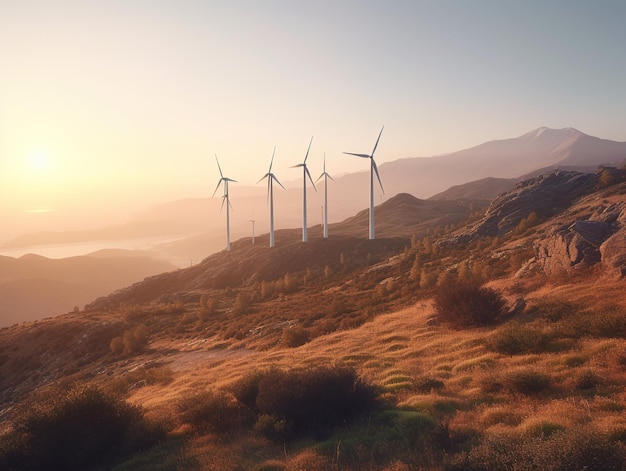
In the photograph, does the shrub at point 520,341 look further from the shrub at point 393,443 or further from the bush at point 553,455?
the bush at point 553,455

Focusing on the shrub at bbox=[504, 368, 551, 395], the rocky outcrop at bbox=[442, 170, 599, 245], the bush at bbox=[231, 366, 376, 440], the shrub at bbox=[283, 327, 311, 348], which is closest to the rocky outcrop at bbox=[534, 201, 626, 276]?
the shrub at bbox=[504, 368, 551, 395]

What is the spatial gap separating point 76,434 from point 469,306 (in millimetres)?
19911

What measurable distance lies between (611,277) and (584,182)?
4895cm

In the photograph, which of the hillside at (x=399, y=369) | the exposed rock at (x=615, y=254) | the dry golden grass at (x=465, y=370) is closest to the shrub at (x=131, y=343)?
the hillside at (x=399, y=369)

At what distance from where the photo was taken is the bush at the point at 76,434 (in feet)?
43.0

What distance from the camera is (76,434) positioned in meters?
13.7

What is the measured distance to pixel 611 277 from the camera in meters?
21.5

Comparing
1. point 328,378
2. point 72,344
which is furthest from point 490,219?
point 72,344

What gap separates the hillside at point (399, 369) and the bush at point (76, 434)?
63 cm

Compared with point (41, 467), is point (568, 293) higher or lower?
higher

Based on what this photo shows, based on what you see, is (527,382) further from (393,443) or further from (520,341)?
(393,443)

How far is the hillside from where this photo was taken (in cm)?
1020

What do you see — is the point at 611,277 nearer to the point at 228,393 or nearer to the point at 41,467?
the point at 228,393

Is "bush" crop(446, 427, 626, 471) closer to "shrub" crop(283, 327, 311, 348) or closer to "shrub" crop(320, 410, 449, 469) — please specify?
"shrub" crop(320, 410, 449, 469)
